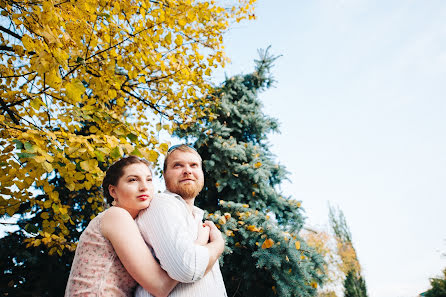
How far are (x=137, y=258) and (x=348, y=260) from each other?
25.2m

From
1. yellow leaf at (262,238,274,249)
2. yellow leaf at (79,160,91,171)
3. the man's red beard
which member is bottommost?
yellow leaf at (262,238,274,249)

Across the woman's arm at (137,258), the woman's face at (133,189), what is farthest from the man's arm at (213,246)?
the woman's face at (133,189)

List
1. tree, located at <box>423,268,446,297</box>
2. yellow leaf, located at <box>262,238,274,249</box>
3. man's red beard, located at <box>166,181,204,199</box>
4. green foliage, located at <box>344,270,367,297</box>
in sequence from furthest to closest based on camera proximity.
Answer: green foliage, located at <box>344,270,367,297</box> → tree, located at <box>423,268,446,297</box> → yellow leaf, located at <box>262,238,274,249</box> → man's red beard, located at <box>166,181,204,199</box>

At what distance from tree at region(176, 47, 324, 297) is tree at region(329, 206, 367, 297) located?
16.5m

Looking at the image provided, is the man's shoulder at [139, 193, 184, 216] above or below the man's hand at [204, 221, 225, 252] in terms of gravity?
above

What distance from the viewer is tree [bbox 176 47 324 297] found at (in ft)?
12.1

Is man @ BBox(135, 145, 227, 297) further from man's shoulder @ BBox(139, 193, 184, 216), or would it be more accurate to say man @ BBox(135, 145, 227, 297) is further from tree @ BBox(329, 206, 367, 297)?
tree @ BBox(329, 206, 367, 297)

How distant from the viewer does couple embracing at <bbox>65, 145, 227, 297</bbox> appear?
1424 millimetres

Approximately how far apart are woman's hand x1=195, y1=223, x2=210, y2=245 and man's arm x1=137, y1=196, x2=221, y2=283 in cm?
11

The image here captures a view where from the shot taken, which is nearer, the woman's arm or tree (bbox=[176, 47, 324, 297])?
the woman's arm

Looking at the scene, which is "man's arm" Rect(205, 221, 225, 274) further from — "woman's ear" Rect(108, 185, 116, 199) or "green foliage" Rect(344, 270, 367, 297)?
"green foliage" Rect(344, 270, 367, 297)

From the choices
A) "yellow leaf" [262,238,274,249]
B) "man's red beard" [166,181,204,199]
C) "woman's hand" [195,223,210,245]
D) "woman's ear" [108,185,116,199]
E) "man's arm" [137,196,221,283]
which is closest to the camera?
"man's arm" [137,196,221,283]

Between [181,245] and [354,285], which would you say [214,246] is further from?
[354,285]

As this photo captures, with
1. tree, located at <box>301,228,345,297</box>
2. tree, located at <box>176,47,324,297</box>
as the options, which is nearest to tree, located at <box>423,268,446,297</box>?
tree, located at <box>301,228,345,297</box>
